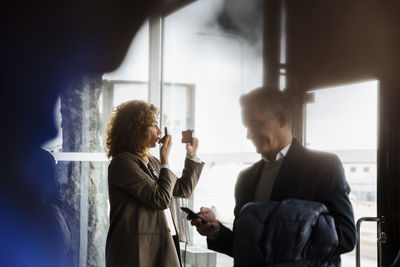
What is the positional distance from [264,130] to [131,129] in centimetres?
101

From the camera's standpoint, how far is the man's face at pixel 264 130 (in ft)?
6.68

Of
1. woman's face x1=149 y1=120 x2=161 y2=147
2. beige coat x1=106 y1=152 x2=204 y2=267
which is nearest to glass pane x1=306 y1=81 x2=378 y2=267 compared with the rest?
beige coat x1=106 y1=152 x2=204 y2=267

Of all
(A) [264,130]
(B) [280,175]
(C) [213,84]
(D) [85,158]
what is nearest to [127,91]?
(D) [85,158]

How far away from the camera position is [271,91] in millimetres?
2104

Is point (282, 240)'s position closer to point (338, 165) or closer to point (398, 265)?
point (338, 165)

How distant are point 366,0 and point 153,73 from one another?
7.50 feet

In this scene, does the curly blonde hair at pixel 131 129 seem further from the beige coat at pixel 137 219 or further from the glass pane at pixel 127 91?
the glass pane at pixel 127 91

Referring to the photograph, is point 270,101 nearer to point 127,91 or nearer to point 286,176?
point 286,176

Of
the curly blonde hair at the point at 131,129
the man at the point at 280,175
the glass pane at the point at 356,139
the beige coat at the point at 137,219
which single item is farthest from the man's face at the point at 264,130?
the curly blonde hair at the point at 131,129

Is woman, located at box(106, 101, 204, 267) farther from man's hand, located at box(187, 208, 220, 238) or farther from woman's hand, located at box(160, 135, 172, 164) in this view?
man's hand, located at box(187, 208, 220, 238)

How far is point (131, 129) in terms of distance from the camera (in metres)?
2.88

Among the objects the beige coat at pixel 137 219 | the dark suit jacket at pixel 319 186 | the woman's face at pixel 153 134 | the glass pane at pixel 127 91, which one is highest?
the glass pane at pixel 127 91

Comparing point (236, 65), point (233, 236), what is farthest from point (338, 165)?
point (236, 65)

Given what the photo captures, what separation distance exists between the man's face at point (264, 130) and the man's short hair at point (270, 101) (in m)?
0.02
